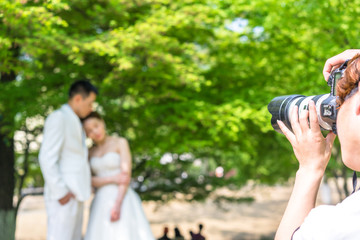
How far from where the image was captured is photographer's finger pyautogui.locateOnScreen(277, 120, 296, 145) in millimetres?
1243

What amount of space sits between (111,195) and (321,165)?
3.33 metres

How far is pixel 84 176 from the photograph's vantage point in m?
3.86

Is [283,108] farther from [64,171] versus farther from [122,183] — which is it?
[122,183]

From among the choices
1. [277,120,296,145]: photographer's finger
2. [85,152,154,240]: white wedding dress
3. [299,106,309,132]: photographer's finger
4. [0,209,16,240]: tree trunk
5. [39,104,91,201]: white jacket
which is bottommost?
[0,209,16,240]: tree trunk

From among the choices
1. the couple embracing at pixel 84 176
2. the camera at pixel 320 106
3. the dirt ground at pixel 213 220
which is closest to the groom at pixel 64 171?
the couple embracing at pixel 84 176

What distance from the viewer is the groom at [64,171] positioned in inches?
145

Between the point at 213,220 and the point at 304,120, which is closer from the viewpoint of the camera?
the point at 304,120

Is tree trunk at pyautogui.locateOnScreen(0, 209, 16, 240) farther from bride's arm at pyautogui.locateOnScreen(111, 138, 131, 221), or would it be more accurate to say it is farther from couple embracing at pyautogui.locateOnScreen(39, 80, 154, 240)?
bride's arm at pyautogui.locateOnScreen(111, 138, 131, 221)

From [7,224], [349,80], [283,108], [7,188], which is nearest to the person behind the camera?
Answer: [349,80]

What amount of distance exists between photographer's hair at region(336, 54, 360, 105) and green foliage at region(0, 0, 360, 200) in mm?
3334

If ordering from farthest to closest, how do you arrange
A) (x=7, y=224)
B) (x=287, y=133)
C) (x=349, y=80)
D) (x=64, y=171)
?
1. (x=7, y=224)
2. (x=64, y=171)
3. (x=287, y=133)
4. (x=349, y=80)

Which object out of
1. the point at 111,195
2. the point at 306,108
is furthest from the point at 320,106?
the point at 111,195

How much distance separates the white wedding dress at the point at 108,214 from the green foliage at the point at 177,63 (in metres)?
1.13

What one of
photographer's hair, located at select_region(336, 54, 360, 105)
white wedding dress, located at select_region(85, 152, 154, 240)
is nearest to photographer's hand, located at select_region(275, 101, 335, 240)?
photographer's hair, located at select_region(336, 54, 360, 105)
